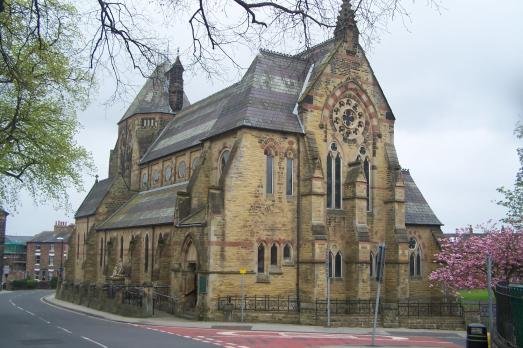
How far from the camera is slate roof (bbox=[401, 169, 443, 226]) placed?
4028 cm

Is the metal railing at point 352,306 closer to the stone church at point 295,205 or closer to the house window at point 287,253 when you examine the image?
the stone church at point 295,205

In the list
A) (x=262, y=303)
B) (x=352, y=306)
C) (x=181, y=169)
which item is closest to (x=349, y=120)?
(x=352, y=306)

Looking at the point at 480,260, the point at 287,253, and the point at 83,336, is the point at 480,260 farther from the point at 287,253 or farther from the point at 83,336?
the point at 83,336

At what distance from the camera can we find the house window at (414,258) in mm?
A: 39094

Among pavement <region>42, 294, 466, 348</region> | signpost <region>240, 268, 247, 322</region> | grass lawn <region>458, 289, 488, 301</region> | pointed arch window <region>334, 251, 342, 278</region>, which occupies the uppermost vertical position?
pointed arch window <region>334, 251, 342, 278</region>

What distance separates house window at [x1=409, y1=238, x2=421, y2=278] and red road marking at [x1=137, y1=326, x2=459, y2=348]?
47.0 feet

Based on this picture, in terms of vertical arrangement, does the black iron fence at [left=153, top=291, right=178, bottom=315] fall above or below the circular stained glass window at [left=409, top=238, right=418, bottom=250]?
below

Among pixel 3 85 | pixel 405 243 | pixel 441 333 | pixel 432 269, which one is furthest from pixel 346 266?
pixel 3 85

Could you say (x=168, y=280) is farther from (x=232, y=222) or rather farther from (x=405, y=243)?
(x=405, y=243)

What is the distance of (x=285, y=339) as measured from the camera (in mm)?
21906

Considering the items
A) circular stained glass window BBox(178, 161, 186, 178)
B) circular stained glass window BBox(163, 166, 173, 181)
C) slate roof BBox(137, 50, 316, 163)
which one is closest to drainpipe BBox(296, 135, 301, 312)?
slate roof BBox(137, 50, 316, 163)

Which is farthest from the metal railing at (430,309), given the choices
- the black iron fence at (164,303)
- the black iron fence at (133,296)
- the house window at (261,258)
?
the black iron fence at (133,296)

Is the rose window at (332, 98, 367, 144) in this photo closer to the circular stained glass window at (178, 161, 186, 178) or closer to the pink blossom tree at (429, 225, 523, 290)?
the pink blossom tree at (429, 225, 523, 290)

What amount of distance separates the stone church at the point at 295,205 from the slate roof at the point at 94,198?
13.0 m
